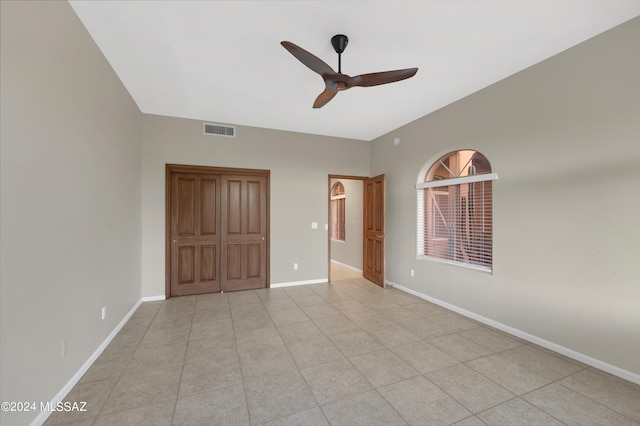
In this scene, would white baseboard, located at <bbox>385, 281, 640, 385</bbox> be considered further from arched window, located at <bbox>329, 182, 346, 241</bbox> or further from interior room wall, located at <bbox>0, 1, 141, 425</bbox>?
interior room wall, located at <bbox>0, 1, 141, 425</bbox>

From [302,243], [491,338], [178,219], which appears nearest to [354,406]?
[491,338]

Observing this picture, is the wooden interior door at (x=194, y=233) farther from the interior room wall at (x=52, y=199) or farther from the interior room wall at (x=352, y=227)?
the interior room wall at (x=352, y=227)

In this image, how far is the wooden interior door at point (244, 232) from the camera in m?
4.73

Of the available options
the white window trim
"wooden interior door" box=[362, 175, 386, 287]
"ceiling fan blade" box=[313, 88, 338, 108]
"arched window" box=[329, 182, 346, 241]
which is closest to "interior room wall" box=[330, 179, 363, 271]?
"arched window" box=[329, 182, 346, 241]

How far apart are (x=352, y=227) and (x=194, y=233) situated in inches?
146

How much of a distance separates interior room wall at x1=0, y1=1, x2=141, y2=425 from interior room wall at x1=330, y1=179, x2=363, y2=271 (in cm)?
440

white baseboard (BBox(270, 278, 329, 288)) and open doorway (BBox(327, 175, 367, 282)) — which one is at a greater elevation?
open doorway (BBox(327, 175, 367, 282))

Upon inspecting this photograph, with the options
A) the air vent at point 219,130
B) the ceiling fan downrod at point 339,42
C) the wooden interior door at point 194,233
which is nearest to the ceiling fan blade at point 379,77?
the ceiling fan downrod at point 339,42

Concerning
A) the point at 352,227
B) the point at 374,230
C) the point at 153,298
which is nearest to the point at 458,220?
the point at 374,230

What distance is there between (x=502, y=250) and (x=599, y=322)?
101cm

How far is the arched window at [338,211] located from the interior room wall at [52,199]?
207 inches

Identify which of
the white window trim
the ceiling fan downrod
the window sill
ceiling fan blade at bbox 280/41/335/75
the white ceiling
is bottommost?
the window sill

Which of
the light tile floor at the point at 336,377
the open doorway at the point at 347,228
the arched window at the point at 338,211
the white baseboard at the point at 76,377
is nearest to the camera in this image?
the white baseboard at the point at 76,377

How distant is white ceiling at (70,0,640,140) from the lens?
208cm
